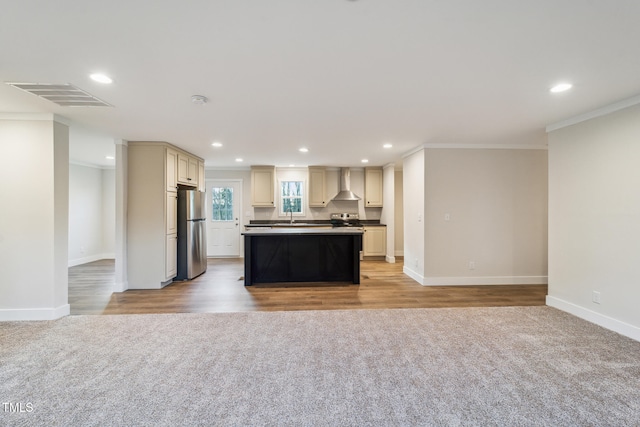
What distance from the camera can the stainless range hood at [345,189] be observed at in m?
7.62

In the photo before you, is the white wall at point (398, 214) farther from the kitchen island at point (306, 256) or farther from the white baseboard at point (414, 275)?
the kitchen island at point (306, 256)

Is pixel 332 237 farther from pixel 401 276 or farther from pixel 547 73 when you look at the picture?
pixel 547 73

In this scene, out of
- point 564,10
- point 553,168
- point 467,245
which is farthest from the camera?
point 467,245

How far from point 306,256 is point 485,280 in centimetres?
310

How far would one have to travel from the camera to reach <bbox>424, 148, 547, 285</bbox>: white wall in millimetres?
4914

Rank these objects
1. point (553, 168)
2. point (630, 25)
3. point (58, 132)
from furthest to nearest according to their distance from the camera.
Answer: point (553, 168), point (58, 132), point (630, 25)

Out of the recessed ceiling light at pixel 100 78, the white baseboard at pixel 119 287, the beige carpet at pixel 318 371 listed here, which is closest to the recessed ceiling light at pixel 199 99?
the recessed ceiling light at pixel 100 78

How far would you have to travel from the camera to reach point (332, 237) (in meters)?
5.13

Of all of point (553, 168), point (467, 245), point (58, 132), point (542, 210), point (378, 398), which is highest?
point (58, 132)

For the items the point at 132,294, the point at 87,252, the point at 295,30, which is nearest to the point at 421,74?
the point at 295,30

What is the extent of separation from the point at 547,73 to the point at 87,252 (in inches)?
363

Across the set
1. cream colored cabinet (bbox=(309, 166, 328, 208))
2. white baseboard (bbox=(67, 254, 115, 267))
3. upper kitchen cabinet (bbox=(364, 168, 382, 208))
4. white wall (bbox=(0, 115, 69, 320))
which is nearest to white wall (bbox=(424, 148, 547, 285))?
upper kitchen cabinet (bbox=(364, 168, 382, 208))

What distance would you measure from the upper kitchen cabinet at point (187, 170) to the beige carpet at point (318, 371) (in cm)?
273

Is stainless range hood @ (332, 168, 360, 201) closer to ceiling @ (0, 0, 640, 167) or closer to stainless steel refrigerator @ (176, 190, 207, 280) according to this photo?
stainless steel refrigerator @ (176, 190, 207, 280)
